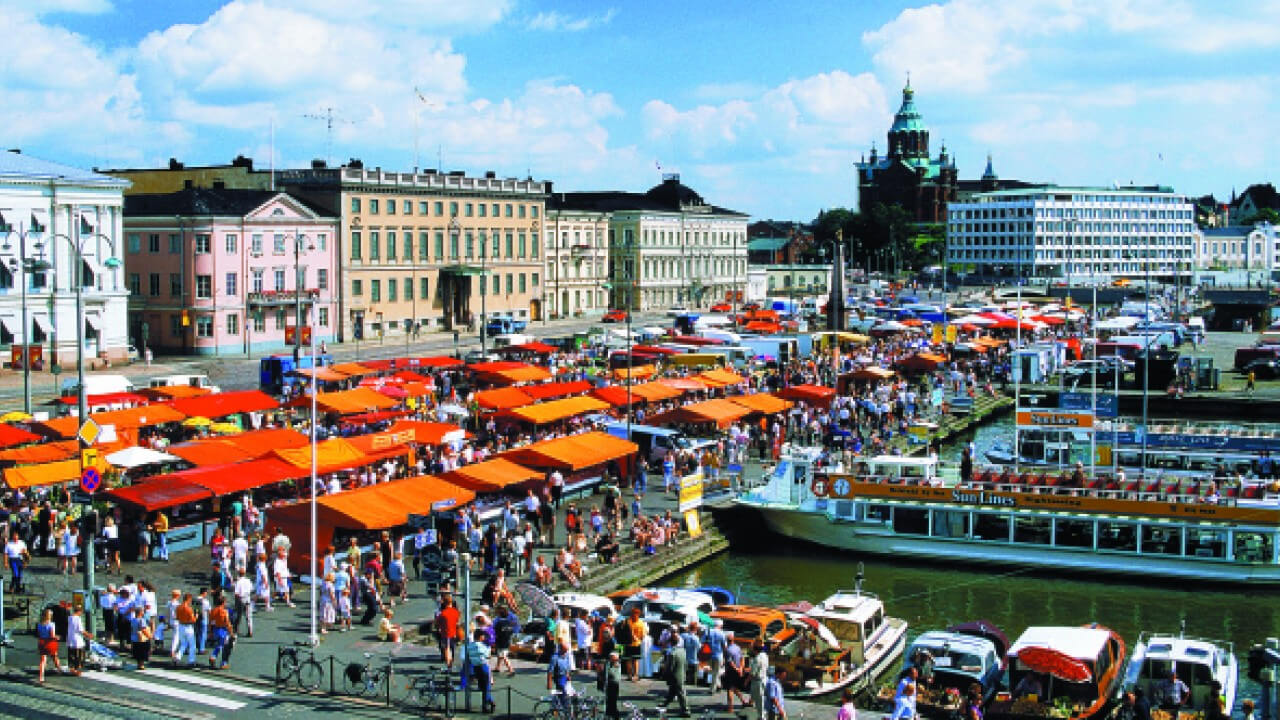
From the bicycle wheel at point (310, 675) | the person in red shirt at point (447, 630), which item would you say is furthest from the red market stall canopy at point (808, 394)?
the bicycle wheel at point (310, 675)

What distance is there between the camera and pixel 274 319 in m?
79.6

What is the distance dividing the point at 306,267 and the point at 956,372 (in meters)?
40.8

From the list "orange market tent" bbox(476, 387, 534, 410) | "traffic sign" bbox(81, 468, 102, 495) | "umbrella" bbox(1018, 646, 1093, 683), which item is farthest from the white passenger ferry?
"traffic sign" bbox(81, 468, 102, 495)

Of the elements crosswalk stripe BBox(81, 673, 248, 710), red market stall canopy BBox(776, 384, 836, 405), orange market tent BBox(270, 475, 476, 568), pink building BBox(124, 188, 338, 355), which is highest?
pink building BBox(124, 188, 338, 355)

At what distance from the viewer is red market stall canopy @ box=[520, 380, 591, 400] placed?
4773cm

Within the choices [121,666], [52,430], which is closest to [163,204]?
[52,430]

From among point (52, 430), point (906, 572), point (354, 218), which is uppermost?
point (354, 218)

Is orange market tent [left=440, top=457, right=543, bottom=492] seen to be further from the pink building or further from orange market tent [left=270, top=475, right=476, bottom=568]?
the pink building

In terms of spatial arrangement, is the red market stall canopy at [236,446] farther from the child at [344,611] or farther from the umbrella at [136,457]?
the child at [344,611]

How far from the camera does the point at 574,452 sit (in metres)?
36.4

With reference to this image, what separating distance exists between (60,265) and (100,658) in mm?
50897

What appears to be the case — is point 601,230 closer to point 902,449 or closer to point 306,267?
point 306,267

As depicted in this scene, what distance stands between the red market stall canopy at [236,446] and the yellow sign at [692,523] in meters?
10.9

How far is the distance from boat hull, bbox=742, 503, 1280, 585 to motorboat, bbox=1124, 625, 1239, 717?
1118 cm
